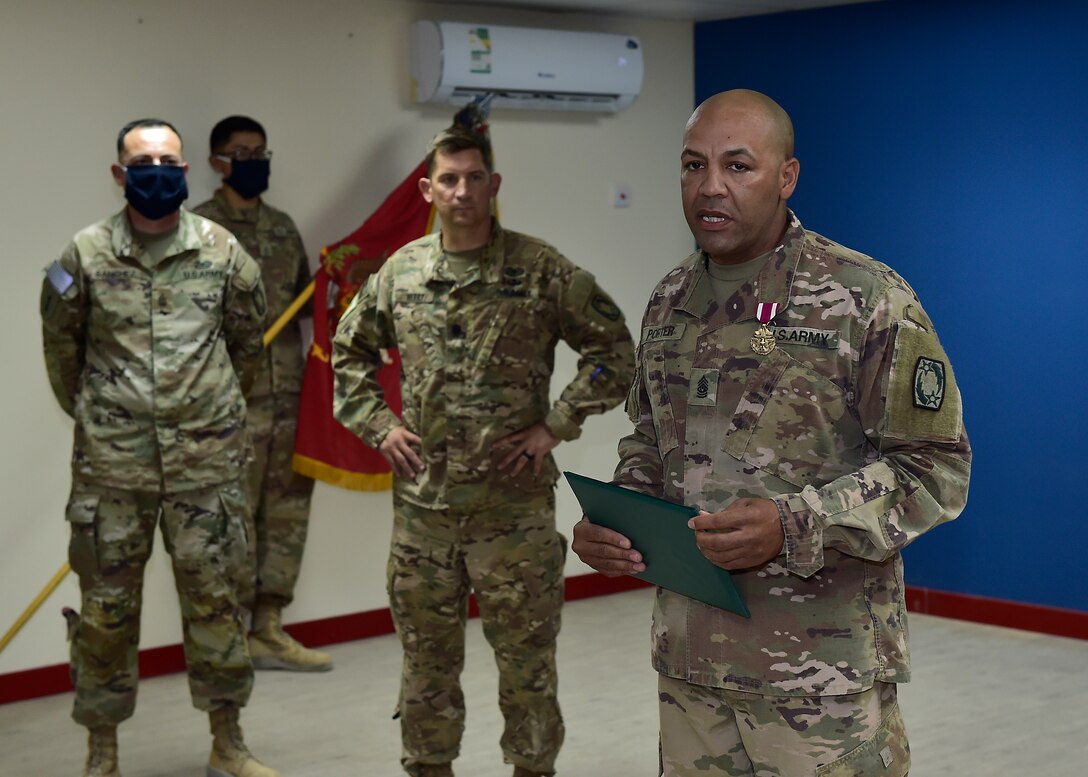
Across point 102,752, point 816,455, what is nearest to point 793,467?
point 816,455

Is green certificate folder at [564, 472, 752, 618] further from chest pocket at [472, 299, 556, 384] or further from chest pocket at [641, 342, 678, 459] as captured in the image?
chest pocket at [472, 299, 556, 384]

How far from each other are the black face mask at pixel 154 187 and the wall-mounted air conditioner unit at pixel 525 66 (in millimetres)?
2141

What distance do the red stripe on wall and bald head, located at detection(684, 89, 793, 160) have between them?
4.01 metres

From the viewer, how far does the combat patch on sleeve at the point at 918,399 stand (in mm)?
2174

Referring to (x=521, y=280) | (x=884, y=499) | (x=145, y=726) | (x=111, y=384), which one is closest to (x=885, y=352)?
(x=884, y=499)

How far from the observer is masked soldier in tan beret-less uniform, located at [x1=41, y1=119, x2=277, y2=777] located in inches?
157

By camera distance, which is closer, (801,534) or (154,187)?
(801,534)

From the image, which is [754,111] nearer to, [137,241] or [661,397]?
[661,397]

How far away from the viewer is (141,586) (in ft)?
13.4

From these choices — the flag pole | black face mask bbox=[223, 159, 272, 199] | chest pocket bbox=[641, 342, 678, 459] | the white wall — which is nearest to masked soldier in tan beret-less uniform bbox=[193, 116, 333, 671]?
black face mask bbox=[223, 159, 272, 199]

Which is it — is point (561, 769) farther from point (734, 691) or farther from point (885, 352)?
point (885, 352)

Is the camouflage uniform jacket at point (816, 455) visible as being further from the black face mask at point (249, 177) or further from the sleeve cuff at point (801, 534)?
the black face mask at point (249, 177)

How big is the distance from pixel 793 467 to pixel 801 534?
17 cm

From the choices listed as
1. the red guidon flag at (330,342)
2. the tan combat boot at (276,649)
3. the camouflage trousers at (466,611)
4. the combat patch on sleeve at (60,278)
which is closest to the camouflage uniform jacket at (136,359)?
the combat patch on sleeve at (60,278)
